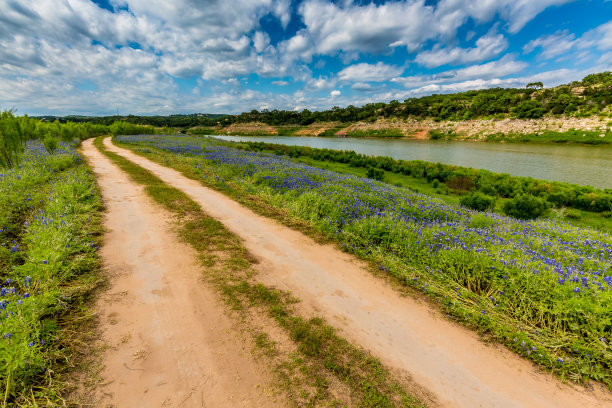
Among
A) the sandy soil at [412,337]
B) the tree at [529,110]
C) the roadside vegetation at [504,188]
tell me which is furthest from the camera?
the tree at [529,110]

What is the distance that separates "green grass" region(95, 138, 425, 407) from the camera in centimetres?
298

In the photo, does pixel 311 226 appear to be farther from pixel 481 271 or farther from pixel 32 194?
pixel 32 194

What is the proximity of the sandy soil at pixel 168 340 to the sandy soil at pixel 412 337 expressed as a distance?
1493 mm

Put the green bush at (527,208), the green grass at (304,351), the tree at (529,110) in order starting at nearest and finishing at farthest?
the green grass at (304,351), the green bush at (527,208), the tree at (529,110)

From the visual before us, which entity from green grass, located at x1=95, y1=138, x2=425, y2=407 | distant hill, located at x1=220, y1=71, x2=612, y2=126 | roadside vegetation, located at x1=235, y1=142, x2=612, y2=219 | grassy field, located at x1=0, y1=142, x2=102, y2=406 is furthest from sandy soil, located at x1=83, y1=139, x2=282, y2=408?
distant hill, located at x1=220, y1=71, x2=612, y2=126

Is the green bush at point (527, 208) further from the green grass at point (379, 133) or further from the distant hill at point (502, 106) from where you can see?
the green grass at point (379, 133)

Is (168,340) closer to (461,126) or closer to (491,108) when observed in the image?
(461,126)

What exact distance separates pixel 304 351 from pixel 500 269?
4.26m

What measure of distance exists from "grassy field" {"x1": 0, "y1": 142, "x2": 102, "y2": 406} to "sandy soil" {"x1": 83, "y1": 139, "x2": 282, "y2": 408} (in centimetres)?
40

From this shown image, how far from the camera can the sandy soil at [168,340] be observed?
291cm

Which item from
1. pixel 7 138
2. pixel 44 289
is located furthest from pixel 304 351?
pixel 7 138

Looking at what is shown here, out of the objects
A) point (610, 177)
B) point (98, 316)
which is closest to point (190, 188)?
point (98, 316)

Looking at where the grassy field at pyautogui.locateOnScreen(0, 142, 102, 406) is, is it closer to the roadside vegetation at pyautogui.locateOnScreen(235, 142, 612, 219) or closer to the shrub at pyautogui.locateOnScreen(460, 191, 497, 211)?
the shrub at pyautogui.locateOnScreen(460, 191, 497, 211)

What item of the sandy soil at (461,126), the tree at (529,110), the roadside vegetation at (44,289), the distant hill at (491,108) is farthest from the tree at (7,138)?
the tree at (529,110)
